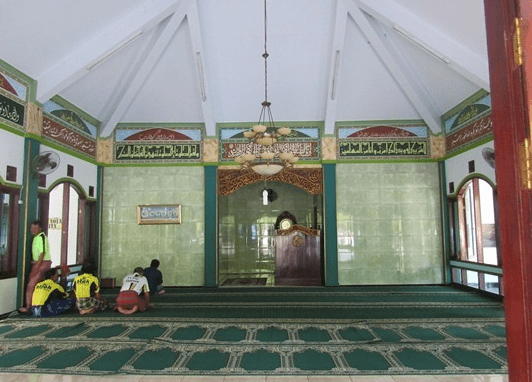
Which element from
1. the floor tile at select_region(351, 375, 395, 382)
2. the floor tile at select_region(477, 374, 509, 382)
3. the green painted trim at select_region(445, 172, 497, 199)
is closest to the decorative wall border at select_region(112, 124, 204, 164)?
the green painted trim at select_region(445, 172, 497, 199)

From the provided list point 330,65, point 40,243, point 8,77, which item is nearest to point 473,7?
point 330,65

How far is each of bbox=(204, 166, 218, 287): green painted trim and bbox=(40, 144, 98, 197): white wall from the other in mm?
2044

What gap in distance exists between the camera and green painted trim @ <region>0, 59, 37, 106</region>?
477 cm

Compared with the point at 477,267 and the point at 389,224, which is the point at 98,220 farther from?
the point at 477,267

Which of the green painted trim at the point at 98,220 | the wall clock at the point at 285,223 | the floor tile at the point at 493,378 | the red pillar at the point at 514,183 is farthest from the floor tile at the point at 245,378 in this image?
the wall clock at the point at 285,223

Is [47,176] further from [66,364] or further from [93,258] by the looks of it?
[66,364]

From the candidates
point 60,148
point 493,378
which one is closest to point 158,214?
point 60,148

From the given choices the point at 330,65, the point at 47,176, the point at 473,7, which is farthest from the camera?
the point at 330,65

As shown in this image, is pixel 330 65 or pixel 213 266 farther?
pixel 213 266

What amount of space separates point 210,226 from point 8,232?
10.7 ft

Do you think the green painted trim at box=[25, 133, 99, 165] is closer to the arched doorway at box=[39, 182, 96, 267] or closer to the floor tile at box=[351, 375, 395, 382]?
the arched doorway at box=[39, 182, 96, 267]

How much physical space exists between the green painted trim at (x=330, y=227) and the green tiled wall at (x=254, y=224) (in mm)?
2265

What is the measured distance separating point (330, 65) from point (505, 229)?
18.9 ft

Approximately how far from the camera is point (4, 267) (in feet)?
15.6
